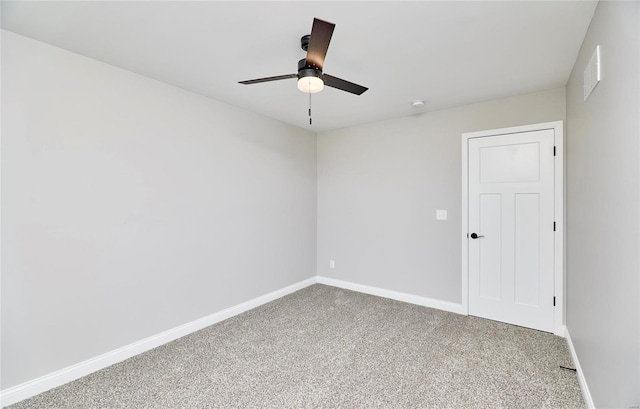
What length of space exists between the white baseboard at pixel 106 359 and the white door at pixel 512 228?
8.95ft

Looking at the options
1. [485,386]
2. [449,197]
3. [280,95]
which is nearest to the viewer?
[485,386]

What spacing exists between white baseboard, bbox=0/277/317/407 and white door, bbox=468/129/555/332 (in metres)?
2.73

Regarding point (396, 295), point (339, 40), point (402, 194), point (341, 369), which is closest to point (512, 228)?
point (402, 194)

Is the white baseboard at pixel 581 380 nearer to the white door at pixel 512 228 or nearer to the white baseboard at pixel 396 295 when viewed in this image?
the white door at pixel 512 228

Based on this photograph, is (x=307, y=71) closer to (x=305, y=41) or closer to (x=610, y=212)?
(x=305, y=41)

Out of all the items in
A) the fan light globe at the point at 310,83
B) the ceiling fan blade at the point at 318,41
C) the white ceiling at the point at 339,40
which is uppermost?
the white ceiling at the point at 339,40

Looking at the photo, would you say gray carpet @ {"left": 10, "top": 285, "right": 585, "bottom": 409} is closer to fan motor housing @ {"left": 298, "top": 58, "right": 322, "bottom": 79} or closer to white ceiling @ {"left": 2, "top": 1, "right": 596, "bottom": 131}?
fan motor housing @ {"left": 298, "top": 58, "right": 322, "bottom": 79}

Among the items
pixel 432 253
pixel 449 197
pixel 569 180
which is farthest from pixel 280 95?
pixel 569 180

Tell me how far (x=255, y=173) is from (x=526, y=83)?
117 inches

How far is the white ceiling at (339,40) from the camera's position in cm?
170

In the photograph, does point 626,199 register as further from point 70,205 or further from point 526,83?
point 70,205

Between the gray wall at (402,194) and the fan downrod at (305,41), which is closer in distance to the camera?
the fan downrod at (305,41)

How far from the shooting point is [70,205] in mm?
2170

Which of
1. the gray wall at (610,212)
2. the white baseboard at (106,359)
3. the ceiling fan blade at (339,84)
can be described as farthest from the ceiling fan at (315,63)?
the white baseboard at (106,359)
